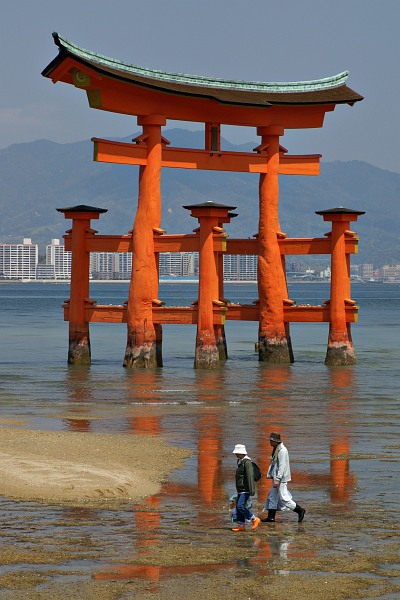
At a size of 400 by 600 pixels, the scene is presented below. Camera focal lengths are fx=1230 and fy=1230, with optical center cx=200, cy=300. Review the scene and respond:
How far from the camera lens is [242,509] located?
17766 mm

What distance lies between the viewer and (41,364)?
53969 millimetres

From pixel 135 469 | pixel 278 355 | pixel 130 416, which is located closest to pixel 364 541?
pixel 135 469

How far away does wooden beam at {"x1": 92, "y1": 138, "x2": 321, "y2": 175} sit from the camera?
4159cm

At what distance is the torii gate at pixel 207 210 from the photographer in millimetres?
42312

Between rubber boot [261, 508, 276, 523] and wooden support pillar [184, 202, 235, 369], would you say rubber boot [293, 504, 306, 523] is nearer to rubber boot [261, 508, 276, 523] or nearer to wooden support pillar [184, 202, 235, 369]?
A: rubber boot [261, 508, 276, 523]

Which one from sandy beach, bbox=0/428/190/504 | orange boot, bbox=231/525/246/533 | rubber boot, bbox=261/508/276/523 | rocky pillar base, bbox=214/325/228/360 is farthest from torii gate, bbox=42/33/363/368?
orange boot, bbox=231/525/246/533

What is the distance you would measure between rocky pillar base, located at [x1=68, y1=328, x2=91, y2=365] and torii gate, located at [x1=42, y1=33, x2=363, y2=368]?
5 centimetres

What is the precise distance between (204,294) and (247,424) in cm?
1336

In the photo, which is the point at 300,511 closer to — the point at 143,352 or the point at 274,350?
the point at 143,352

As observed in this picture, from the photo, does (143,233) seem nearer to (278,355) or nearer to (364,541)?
(278,355)

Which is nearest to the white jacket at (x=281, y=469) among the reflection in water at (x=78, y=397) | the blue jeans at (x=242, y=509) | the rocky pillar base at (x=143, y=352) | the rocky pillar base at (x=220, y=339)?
the blue jeans at (x=242, y=509)

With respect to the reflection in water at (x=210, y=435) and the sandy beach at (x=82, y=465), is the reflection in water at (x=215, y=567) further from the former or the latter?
the sandy beach at (x=82, y=465)

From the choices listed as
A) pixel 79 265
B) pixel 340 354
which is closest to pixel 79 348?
pixel 79 265

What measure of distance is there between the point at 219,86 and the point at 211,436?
20.8 meters
